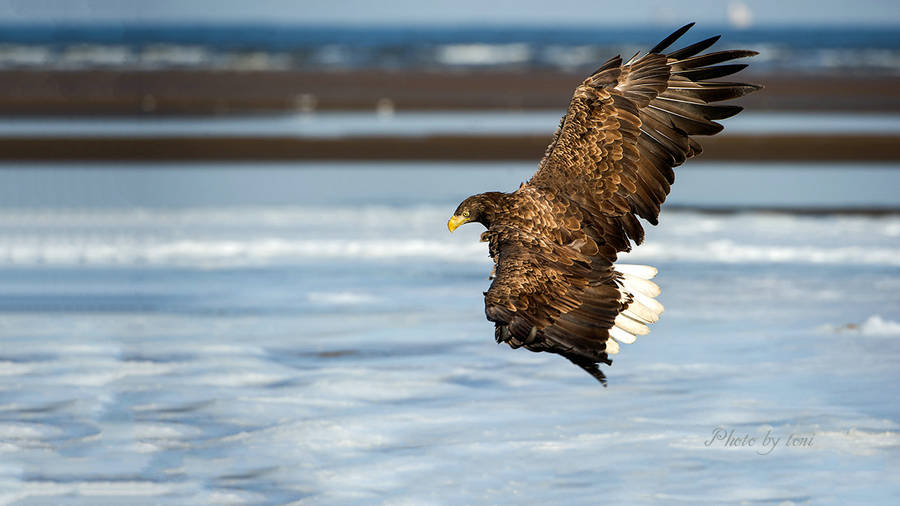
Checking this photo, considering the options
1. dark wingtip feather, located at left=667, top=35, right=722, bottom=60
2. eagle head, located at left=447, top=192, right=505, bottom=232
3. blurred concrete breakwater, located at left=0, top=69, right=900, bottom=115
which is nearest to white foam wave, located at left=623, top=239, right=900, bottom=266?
dark wingtip feather, located at left=667, top=35, right=722, bottom=60

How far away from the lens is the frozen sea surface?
5121 mm

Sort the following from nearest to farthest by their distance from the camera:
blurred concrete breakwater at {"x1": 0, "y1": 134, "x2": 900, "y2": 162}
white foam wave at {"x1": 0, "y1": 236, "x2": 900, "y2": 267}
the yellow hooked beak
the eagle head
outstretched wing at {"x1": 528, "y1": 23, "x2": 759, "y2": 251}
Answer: the yellow hooked beak
the eagle head
outstretched wing at {"x1": 528, "y1": 23, "x2": 759, "y2": 251}
white foam wave at {"x1": 0, "y1": 236, "x2": 900, "y2": 267}
blurred concrete breakwater at {"x1": 0, "y1": 134, "x2": 900, "y2": 162}

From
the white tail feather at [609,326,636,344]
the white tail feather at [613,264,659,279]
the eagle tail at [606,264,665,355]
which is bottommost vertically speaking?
the white tail feather at [609,326,636,344]

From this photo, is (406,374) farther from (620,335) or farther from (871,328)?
(871,328)

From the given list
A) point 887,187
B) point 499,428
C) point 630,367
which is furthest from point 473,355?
point 887,187

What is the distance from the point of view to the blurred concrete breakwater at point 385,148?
1917cm

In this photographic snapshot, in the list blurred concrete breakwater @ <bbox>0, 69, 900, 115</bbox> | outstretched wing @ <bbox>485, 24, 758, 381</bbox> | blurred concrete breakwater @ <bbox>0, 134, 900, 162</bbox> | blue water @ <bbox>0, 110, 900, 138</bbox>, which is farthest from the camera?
blurred concrete breakwater @ <bbox>0, 69, 900, 115</bbox>

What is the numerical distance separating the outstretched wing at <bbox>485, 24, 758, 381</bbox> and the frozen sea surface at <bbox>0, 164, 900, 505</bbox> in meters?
0.61

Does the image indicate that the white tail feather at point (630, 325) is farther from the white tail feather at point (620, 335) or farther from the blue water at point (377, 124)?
the blue water at point (377, 124)

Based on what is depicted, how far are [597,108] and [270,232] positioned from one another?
681cm

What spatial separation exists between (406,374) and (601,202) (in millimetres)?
1773

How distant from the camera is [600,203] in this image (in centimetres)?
564

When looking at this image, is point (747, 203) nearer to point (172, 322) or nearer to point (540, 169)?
point (172, 322)

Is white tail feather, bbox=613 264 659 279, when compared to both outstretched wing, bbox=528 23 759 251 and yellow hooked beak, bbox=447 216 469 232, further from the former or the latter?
yellow hooked beak, bbox=447 216 469 232
